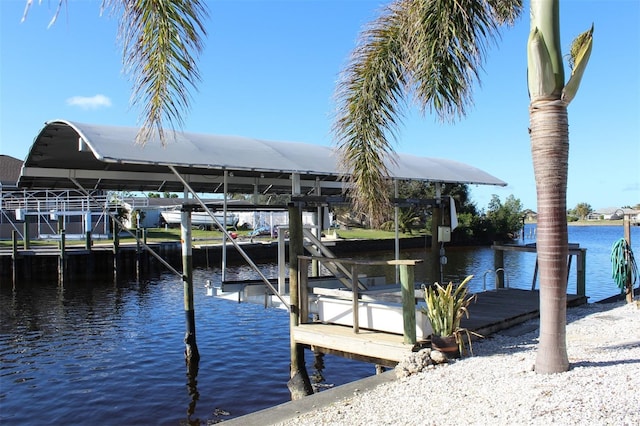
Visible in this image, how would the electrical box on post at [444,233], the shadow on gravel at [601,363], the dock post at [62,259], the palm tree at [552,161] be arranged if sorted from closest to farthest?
the palm tree at [552,161], the shadow on gravel at [601,363], the electrical box on post at [444,233], the dock post at [62,259]

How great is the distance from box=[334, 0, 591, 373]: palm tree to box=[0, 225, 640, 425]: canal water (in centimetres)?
532

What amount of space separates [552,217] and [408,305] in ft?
8.00

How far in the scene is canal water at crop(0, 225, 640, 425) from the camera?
34.8 ft

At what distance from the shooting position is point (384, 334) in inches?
332

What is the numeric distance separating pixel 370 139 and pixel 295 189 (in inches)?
103

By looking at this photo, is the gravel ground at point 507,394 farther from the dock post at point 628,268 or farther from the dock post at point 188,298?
the dock post at point 188,298

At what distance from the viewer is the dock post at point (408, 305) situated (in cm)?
764

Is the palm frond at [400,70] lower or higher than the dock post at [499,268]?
higher

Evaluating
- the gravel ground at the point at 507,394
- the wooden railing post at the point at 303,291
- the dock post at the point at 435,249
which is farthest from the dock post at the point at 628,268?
the wooden railing post at the point at 303,291

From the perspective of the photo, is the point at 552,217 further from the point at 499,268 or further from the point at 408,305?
the point at 499,268

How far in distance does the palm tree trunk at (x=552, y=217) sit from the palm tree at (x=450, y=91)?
0.01 m

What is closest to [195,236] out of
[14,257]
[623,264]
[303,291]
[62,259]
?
[62,259]

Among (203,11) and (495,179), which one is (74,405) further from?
(495,179)

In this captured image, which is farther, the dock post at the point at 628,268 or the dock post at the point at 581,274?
the dock post at the point at 581,274
